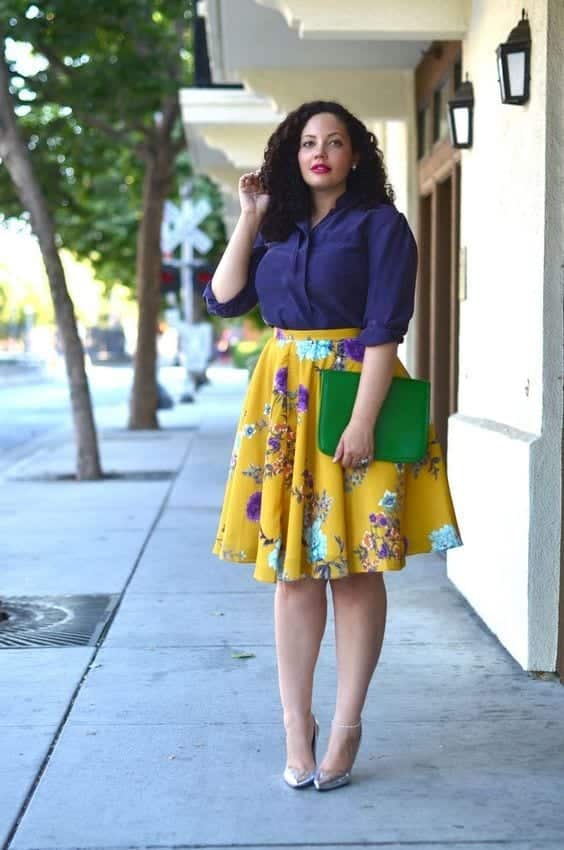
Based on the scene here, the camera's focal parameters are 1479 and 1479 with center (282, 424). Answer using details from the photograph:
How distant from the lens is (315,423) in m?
4.14

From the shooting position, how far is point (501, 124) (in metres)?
6.39

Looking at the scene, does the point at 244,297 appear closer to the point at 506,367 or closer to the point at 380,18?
the point at 506,367

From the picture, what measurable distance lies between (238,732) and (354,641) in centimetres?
73

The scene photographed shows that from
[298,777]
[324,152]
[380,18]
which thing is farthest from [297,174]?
[380,18]

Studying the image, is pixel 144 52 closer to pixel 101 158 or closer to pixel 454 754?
pixel 101 158

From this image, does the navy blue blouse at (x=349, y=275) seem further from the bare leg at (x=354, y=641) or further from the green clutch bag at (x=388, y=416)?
the bare leg at (x=354, y=641)

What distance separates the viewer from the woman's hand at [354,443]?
13.3 ft

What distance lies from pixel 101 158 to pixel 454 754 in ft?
51.9

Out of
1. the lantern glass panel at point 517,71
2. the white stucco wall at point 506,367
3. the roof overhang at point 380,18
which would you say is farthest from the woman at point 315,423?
the roof overhang at point 380,18

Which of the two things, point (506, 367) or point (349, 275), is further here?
point (506, 367)

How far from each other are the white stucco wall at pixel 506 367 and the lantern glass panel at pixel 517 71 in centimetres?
6

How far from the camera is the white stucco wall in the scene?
545 centimetres

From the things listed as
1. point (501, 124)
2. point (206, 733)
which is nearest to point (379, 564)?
point (206, 733)

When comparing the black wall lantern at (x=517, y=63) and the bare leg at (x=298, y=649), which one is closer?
the bare leg at (x=298, y=649)
